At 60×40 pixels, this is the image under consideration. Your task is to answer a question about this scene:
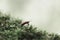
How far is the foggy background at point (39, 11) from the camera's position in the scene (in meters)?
1.33

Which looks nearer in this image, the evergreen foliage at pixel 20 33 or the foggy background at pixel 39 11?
the evergreen foliage at pixel 20 33

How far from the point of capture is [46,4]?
143cm

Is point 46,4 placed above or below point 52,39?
above

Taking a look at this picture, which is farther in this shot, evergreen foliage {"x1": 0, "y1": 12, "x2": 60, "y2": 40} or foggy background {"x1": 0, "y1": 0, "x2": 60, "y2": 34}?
foggy background {"x1": 0, "y1": 0, "x2": 60, "y2": 34}

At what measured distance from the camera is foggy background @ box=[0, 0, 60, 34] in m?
1.33

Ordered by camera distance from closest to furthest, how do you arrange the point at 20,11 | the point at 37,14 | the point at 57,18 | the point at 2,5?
the point at 57,18
the point at 37,14
the point at 20,11
the point at 2,5

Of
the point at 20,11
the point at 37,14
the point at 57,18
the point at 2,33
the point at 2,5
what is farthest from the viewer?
the point at 2,5

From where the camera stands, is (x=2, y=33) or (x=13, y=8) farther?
(x=13, y=8)

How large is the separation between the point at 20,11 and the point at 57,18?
43cm

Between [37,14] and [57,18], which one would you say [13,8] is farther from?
[57,18]

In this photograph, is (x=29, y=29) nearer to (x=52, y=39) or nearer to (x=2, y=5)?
(x=52, y=39)

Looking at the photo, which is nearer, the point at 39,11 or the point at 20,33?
the point at 20,33

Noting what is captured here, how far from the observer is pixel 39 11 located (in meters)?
1.46

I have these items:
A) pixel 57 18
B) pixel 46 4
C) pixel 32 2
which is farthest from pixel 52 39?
pixel 32 2
